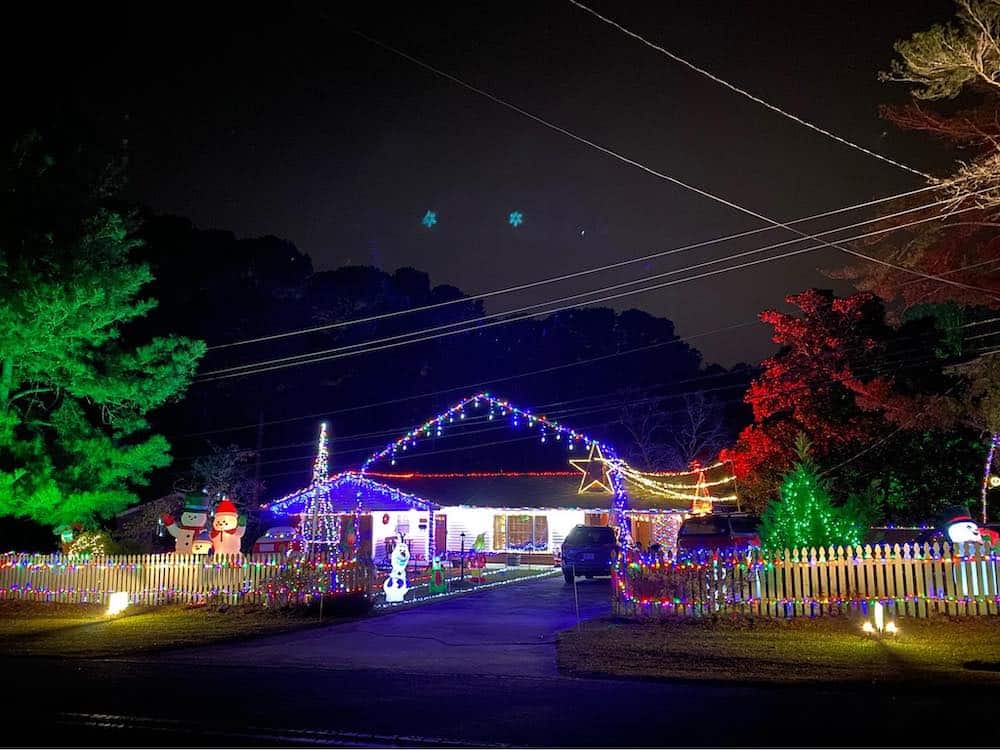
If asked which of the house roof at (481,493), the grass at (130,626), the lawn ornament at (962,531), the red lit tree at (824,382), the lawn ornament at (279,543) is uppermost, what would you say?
the red lit tree at (824,382)

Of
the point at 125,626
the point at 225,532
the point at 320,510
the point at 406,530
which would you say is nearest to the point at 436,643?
the point at 125,626

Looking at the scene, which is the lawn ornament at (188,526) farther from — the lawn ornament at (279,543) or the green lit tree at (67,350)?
the lawn ornament at (279,543)

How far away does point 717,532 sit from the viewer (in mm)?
21750

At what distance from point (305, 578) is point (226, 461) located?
829 inches

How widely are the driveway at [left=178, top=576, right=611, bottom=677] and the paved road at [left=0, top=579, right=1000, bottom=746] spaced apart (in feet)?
0.24

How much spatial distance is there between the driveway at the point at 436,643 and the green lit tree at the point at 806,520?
3627 mm

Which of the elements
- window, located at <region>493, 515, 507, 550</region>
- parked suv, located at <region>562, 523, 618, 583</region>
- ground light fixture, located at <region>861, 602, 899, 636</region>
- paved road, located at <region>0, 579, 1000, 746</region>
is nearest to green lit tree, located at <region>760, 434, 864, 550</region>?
ground light fixture, located at <region>861, 602, 899, 636</region>

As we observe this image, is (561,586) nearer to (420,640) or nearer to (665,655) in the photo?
(420,640)

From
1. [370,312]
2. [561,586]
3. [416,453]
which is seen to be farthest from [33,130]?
[416,453]

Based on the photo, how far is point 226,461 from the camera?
1464 inches

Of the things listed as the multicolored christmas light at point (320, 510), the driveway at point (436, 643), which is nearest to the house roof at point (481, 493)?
the multicolored christmas light at point (320, 510)

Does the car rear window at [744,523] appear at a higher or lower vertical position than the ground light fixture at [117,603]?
higher

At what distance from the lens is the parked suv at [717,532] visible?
69.5ft

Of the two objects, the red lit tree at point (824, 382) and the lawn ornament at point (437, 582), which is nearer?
the lawn ornament at point (437, 582)
